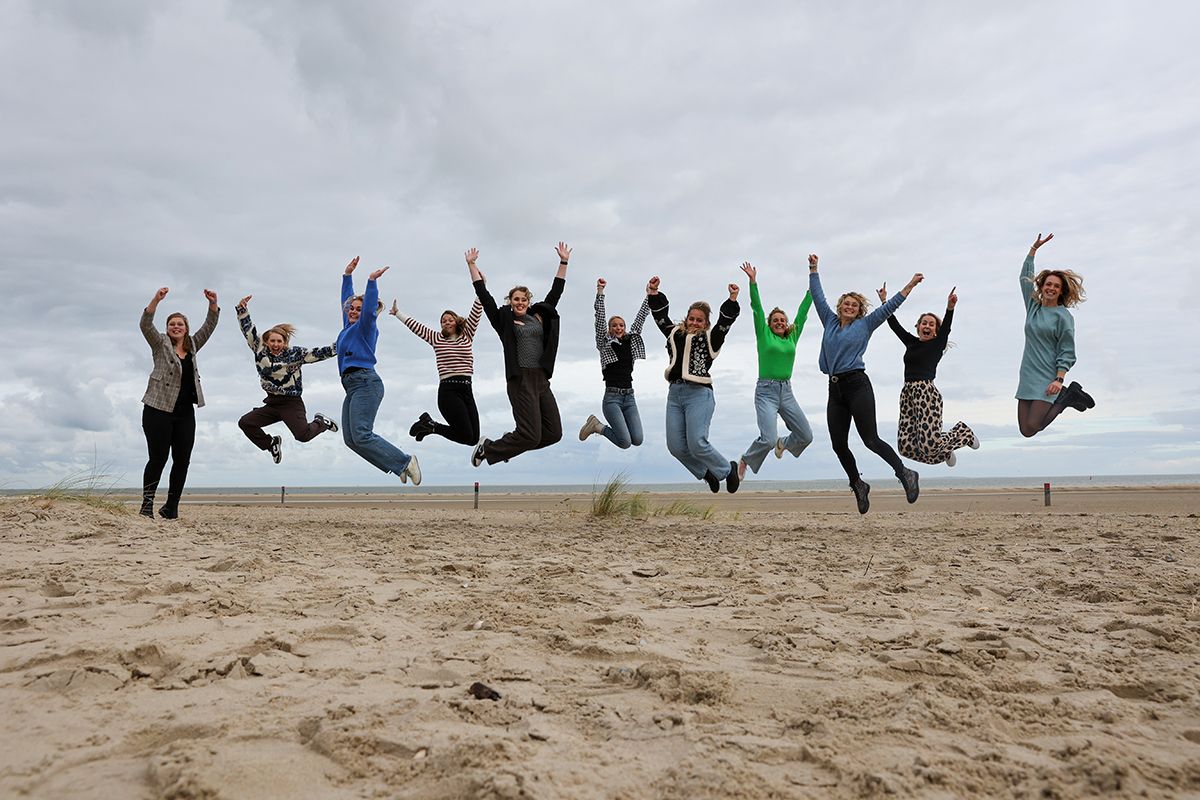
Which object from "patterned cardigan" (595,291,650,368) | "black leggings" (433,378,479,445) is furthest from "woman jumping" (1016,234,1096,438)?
"black leggings" (433,378,479,445)

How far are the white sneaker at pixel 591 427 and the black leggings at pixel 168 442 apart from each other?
14.9 feet

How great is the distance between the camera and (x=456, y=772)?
82.4 inches

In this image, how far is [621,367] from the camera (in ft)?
33.2

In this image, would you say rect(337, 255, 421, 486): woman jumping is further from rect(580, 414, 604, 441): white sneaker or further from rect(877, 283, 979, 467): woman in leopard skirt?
rect(877, 283, 979, 467): woman in leopard skirt

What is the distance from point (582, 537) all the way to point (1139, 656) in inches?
207

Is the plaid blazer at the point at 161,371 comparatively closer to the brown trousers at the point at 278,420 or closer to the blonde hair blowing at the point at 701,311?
the brown trousers at the point at 278,420

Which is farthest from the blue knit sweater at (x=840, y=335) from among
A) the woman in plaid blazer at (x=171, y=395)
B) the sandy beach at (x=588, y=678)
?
the woman in plaid blazer at (x=171, y=395)

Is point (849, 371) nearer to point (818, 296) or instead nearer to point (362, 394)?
point (818, 296)

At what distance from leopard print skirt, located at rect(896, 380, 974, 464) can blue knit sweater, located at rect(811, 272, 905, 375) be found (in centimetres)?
80

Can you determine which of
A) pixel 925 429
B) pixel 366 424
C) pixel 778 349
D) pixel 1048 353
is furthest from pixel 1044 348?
pixel 366 424

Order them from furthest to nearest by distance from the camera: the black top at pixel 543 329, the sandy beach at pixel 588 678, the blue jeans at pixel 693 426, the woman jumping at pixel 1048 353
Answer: the blue jeans at pixel 693 426 < the black top at pixel 543 329 < the woman jumping at pixel 1048 353 < the sandy beach at pixel 588 678

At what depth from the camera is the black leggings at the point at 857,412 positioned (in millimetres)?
9031

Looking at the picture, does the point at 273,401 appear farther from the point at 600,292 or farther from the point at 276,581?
the point at 276,581

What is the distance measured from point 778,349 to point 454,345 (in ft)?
13.1
